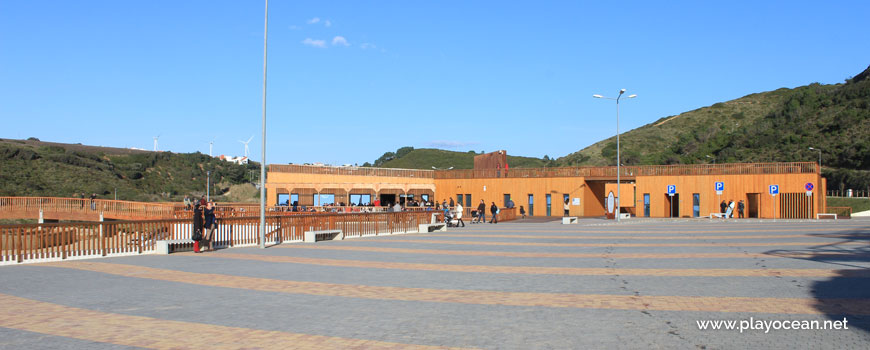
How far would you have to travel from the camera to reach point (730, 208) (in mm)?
42281

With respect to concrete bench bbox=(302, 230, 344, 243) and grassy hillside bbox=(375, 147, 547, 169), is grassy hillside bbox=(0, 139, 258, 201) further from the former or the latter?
concrete bench bbox=(302, 230, 344, 243)

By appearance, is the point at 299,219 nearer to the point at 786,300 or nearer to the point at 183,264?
the point at 183,264

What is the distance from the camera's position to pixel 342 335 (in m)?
7.10

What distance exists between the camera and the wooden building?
44.7 metres

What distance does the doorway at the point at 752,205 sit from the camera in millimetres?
45719

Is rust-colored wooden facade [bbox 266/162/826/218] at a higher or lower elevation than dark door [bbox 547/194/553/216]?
higher

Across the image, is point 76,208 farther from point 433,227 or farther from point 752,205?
point 752,205

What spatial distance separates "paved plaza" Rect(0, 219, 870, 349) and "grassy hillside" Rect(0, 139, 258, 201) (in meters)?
73.2

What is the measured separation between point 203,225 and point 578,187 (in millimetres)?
37494

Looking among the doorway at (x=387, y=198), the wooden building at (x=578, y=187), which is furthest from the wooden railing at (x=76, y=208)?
the doorway at (x=387, y=198)

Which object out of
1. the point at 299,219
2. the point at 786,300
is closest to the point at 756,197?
the point at 299,219

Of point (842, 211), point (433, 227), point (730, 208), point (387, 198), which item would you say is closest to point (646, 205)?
point (730, 208)

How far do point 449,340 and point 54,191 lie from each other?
83582 millimetres

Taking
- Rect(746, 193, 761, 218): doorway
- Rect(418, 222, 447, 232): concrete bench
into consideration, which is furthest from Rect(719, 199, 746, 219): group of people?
Rect(418, 222, 447, 232): concrete bench
